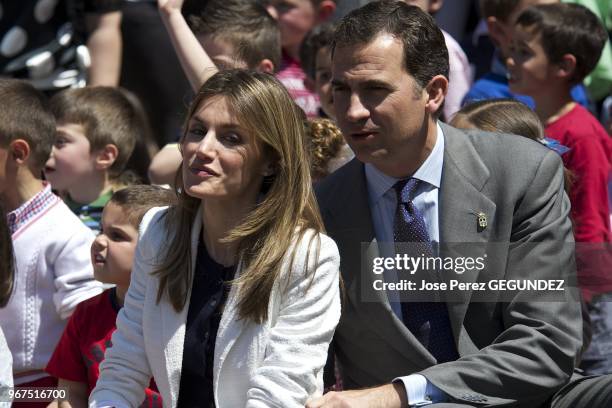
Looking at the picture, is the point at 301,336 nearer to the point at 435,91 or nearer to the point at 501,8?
the point at 435,91

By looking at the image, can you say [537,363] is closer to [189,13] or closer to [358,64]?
[358,64]

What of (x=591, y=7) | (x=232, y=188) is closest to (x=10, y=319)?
(x=232, y=188)

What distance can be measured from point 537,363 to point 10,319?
6.78 feet

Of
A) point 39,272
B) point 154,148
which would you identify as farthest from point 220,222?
point 154,148

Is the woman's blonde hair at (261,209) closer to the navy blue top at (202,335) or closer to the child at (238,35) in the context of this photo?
the navy blue top at (202,335)

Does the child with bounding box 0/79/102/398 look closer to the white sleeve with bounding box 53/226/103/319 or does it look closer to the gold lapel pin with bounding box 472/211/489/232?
the white sleeve with bounding box 53/226/103/319

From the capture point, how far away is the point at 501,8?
6.07 metres

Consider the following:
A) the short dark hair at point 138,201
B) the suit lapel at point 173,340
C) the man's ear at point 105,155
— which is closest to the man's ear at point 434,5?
the man's ear at point 105,155

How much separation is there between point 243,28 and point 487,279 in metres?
2.01

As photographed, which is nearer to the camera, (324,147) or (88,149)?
(324,147)

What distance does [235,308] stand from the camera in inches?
137

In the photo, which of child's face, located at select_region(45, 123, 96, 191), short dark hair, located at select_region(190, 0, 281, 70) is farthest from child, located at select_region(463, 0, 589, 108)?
child's face, located at select_region(45, 123, 96, 191)

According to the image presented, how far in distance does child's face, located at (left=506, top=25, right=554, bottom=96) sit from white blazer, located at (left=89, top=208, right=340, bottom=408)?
2314 millimetres

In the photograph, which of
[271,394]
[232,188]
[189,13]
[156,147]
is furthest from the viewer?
[156,147]
